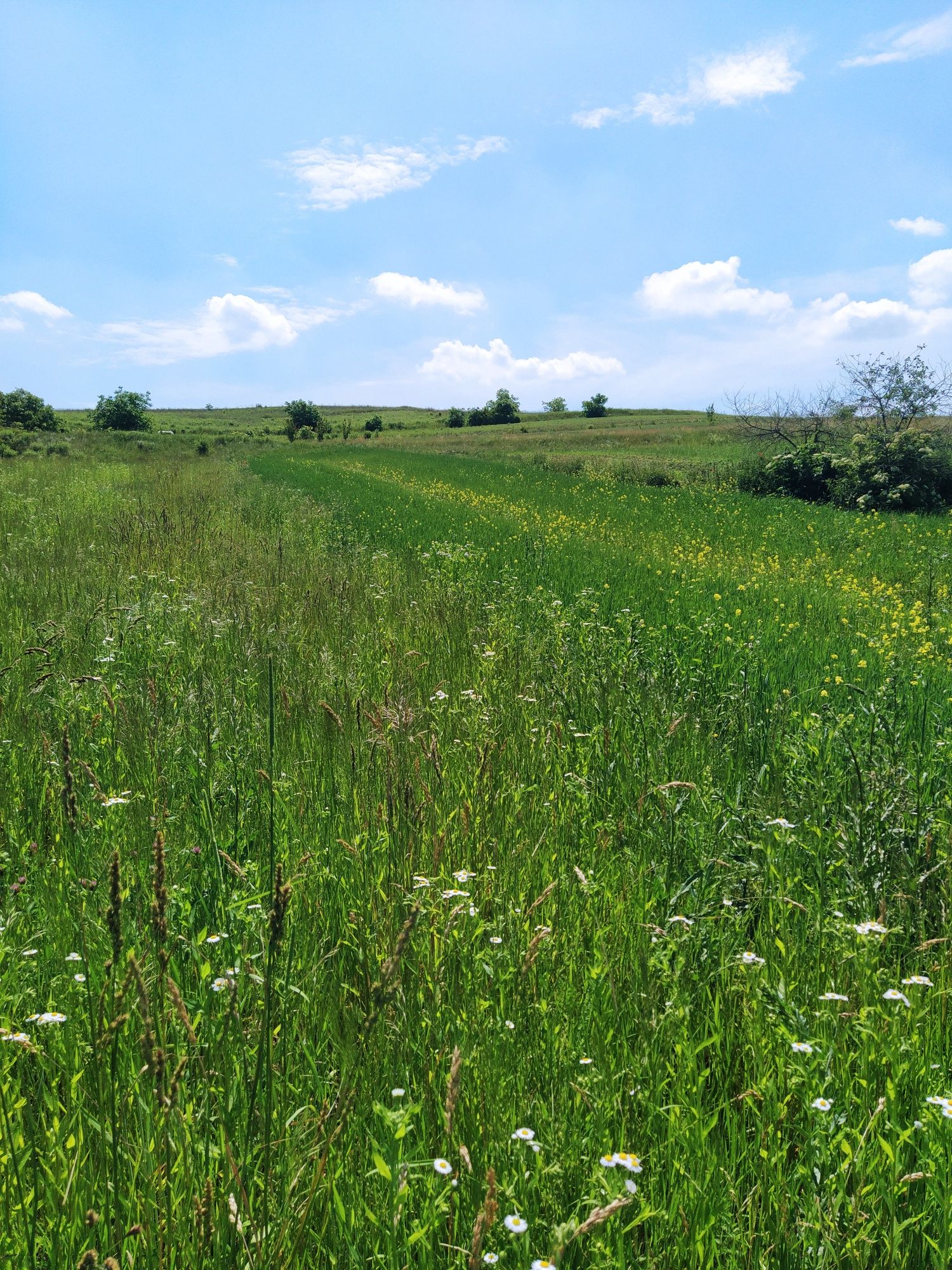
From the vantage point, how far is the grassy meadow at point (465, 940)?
1516 mm

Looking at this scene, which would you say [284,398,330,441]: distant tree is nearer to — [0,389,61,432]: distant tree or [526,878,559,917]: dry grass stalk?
[0,389,61,432]: distant tree

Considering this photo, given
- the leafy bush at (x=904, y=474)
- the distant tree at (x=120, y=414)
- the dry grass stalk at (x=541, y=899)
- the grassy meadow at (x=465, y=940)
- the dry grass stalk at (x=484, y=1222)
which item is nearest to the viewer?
the dry grass stalk at (x=484, y=1222)

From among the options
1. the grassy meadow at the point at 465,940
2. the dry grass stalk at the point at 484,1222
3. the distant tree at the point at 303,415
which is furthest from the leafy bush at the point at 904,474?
the distant tree at the point at 303,415

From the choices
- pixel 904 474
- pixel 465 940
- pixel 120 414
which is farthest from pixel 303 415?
pixel 465 940

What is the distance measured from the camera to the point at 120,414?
88.8 m

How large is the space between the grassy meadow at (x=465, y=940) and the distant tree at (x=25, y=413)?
70.4m

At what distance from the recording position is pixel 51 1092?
178 centimetres

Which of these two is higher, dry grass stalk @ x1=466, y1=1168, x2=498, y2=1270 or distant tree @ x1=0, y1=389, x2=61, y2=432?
distant tree @ x1=0, y1=389, x2=61, y2=432

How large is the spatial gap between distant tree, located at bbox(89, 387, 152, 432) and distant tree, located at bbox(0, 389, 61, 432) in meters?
18.1

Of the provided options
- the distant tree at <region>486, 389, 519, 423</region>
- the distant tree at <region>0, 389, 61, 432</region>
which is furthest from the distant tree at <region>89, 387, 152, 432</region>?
the distant tree at <region>486, 389, 519, 423</region>

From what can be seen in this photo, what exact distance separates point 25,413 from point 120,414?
2379 centimetres

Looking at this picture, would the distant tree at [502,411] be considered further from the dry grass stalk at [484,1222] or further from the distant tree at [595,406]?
the dry grass stalk at [484,1222]

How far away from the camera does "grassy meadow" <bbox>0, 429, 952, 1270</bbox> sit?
1.52 meters

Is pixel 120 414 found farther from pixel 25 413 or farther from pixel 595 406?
pixel 595 406
